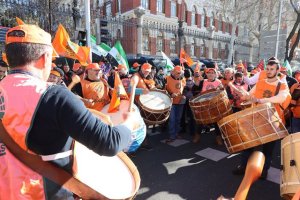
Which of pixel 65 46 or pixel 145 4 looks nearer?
pixel 65 46

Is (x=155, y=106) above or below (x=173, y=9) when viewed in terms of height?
below

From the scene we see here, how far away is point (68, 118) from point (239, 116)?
3093 mm

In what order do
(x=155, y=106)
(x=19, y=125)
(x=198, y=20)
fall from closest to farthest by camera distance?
(x=19, y=125), (x=155, y=106), (x=198, y=20)

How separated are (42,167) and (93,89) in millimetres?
3685

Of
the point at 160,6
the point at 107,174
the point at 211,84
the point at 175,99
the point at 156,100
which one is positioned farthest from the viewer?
the point at 160,6

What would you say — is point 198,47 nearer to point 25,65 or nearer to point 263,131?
point 263,131

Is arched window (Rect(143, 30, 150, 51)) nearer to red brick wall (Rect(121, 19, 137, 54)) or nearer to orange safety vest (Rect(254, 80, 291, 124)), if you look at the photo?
red brick wall (Rect(121, 19, 137, 54))

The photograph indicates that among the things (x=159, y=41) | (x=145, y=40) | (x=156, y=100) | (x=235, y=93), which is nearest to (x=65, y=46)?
(x=156, y=100)

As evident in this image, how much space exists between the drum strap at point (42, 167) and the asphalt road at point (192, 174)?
2581 mm

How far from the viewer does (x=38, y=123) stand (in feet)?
4.53

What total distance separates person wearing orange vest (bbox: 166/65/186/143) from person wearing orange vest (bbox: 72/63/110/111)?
190 centimetres

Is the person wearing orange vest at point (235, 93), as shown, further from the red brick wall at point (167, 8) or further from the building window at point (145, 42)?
the red brick wall at point (167, 8)

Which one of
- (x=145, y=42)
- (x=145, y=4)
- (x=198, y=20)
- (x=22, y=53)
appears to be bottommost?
(x=22, y=53)

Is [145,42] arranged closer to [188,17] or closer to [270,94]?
[188,17]
